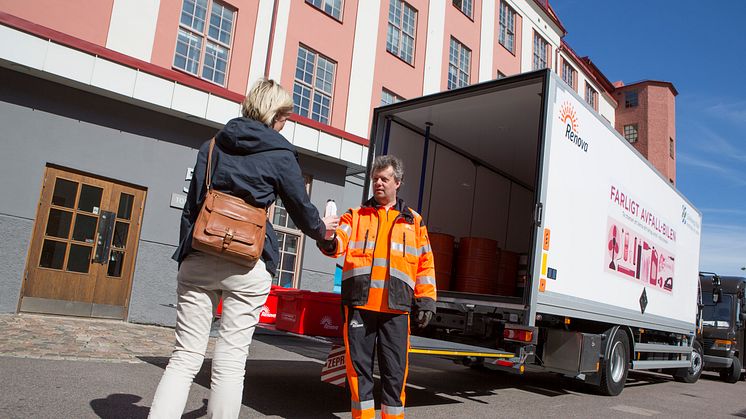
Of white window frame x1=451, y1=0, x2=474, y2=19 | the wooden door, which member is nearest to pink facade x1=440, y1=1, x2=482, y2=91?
white window frame x1=451, y1=0, x2=474, y2=19

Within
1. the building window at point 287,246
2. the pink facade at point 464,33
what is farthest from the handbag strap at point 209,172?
the pink facade at point 464,33

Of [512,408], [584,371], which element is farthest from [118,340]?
[584,371]

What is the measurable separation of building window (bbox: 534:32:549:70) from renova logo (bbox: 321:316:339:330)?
18572 mm

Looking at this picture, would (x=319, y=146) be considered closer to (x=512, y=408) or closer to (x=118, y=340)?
(x=118, y=340)

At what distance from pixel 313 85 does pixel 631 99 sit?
22749 mm

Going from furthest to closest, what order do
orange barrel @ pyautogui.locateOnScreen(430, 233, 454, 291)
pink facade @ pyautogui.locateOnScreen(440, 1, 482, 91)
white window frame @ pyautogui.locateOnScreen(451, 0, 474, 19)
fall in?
white window frame @ pyautogui.locateOnScreen(451, 0, 474, 19) → pink facade @ pyautogui.locateOnScreen(440, 1, 482, 91) → orange barrel @ pyautogui.locateOnScreen(430, 233, 454, 291)

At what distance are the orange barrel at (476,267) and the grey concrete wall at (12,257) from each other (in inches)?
264

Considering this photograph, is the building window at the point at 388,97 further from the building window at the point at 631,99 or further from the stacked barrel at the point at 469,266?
the building window at the point at 631,99

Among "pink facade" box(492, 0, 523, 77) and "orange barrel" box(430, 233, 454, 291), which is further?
"pink facade" box(492, 0, 523, 77)

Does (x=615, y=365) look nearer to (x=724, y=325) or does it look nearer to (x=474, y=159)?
(x=474, y=159)

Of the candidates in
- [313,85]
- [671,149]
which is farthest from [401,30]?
[671,149]

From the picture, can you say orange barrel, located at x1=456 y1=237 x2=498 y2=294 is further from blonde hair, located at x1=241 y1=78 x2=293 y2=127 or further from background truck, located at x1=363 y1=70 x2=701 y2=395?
blonde hair, located at x1=241 y1=78 x2=293 y2=127

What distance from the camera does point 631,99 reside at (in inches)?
1185

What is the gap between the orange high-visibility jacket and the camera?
3738 millimetres
